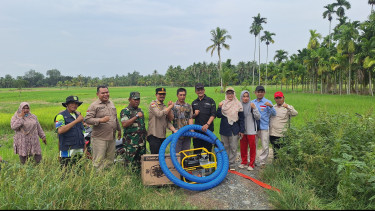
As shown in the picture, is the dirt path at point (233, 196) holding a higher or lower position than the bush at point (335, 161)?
lower

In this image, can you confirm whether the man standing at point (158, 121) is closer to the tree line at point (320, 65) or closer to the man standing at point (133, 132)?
the man standing at point (133, 132)

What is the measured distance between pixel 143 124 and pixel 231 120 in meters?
1.70

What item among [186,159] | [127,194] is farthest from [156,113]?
[127,194]

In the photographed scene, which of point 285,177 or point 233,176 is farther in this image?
point 233,176

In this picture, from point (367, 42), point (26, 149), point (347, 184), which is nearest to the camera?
point (347, 184)

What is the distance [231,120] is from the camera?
171 inches

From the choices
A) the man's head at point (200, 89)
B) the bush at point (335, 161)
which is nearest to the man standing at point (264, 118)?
the bush at point (335, 161)

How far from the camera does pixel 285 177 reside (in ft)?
12.4

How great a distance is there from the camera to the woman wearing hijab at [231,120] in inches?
171

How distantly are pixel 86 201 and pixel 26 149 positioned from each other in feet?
7.98

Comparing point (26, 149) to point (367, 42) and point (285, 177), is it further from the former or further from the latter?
point (367, 42)

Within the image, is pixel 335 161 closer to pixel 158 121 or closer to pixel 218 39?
pixel 158 121

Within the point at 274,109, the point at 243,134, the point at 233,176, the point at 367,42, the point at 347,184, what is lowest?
the point at 233,176

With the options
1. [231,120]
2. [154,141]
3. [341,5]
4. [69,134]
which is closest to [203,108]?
[231,120]
